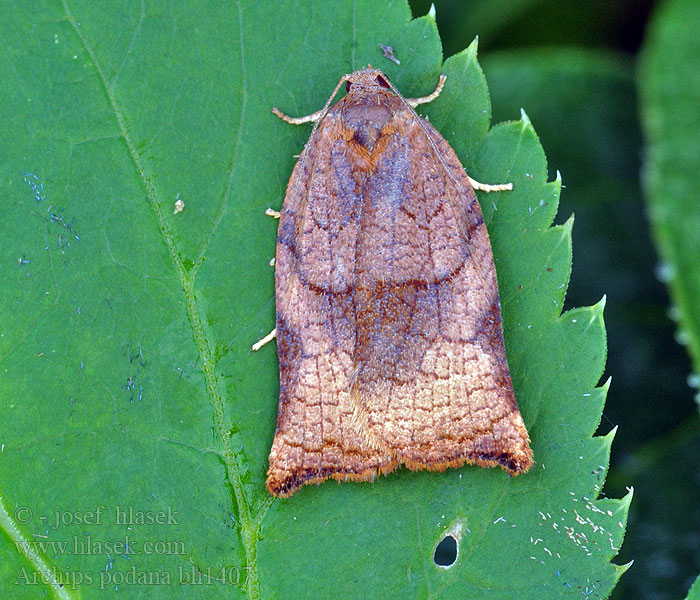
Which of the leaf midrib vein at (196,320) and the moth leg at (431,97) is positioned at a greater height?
the moth leg at (431,97)

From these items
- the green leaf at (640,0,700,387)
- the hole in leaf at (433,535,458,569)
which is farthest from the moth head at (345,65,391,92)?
the hole in leaf at (433,535,458,569)

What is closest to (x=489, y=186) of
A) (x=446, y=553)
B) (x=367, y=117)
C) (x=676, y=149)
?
(x=367, y=117)

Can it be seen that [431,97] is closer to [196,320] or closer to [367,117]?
[367,117]

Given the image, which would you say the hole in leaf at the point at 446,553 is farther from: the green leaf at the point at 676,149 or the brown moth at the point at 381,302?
the green leaf at the point at 676,149

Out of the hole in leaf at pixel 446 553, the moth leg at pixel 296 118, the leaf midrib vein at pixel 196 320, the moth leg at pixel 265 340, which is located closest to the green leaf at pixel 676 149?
the hole in leaf at pixel 446 553

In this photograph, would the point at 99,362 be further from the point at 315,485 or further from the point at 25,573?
the point at 315,485

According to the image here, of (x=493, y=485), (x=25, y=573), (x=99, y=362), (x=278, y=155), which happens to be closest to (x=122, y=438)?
(x=99, y=362)
